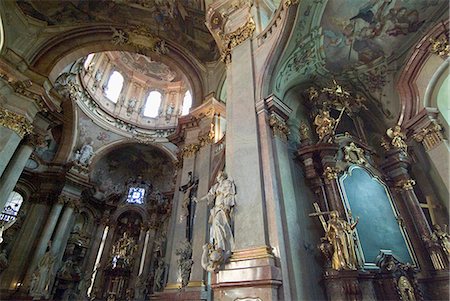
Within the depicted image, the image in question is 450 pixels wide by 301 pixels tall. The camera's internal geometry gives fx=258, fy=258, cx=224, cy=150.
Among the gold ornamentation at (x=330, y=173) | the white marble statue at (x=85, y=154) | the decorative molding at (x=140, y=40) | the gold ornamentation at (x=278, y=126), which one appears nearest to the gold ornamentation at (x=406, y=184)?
the gold ornamentation at (x=330, y=173)

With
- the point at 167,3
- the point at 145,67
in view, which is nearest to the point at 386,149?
the point at 167,3

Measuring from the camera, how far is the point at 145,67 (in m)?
19.3

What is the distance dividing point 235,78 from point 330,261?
4125 millimetres

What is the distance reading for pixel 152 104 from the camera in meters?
19.3

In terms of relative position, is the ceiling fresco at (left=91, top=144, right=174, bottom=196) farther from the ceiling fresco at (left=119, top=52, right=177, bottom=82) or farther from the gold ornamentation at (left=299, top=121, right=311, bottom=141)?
the gold ornamentation at (left=299, top=121, right=311, bottom=141)

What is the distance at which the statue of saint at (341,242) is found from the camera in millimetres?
3816

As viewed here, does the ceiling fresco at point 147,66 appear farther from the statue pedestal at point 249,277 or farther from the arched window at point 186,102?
the statue pedestal at point 249,277

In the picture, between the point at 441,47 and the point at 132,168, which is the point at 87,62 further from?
the point at 441,47

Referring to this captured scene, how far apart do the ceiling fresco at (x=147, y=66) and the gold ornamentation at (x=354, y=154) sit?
617 inches

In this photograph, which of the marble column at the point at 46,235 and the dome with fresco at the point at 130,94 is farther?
the dome with fresco at the point at 130,94

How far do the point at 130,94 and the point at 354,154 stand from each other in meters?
16.6

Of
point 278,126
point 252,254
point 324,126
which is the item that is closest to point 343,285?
point 252,254

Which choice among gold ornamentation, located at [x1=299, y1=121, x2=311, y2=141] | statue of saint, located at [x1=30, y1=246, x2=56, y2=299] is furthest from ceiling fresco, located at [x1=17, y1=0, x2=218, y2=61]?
statue of saint, located at [x1=30, y1=246, x2=56, y2=299]

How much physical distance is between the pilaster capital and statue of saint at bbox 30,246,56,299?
11.3 m
